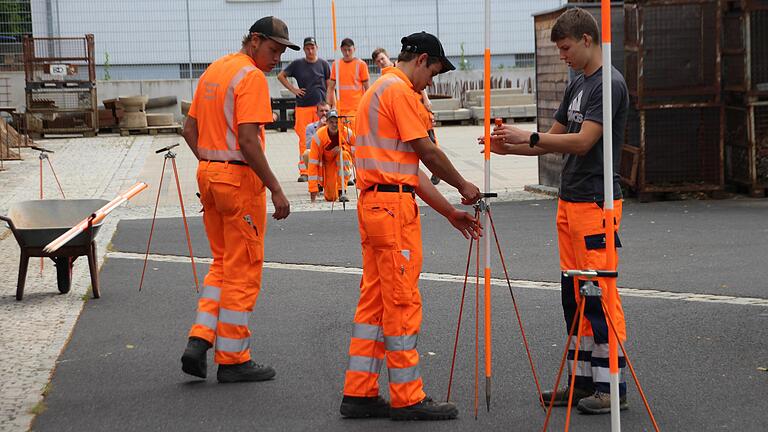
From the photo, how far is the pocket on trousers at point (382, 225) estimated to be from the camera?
606 cm

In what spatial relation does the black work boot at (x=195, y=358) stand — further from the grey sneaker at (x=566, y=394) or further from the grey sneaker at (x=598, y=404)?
the grey sneaker at (x=598, y=404)

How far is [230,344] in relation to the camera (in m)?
7.09

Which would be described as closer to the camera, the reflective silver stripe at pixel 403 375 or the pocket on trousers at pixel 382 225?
the pocket on trousers at pixel 382 225

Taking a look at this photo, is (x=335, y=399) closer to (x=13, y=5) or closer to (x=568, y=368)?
(x=568, y=368)

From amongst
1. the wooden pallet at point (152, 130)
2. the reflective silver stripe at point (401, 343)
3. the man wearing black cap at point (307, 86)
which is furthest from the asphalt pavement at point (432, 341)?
the wooden pallet at point (152, 130)

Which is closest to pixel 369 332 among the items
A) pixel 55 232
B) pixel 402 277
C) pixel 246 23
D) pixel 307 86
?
pixel 402 277

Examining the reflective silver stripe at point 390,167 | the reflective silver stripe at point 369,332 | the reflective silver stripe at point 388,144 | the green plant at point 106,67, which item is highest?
the green plant at point 106,67

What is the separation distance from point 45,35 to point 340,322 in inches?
991

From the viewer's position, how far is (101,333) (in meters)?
8.52

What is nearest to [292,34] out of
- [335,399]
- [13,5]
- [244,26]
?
[244,26]

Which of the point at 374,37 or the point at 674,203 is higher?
the point at 374,37

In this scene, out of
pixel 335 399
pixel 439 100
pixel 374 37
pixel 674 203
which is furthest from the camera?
pixel 374 37

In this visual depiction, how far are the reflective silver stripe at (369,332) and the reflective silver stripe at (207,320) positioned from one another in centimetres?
119

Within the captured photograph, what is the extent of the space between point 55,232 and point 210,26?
23.6m
